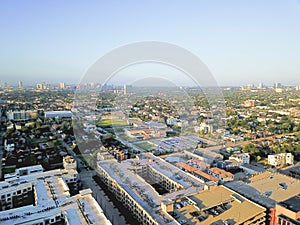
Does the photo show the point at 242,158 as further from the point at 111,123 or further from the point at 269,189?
the point at 111,123

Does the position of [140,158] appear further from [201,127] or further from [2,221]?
[201,127]

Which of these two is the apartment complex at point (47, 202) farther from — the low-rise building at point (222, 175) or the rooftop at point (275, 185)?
the low-rise building at point (222, 175)

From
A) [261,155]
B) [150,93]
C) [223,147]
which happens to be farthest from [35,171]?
[150,93]

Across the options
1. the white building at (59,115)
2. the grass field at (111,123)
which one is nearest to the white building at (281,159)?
the grass field at (111,123)

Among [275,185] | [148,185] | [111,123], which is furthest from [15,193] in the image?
[111,123]

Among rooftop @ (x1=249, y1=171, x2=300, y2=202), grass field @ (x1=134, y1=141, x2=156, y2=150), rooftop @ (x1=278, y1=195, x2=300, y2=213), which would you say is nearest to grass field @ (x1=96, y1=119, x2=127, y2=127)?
grass field @ (x1=134, y1=141, x2=156, y2=150)
